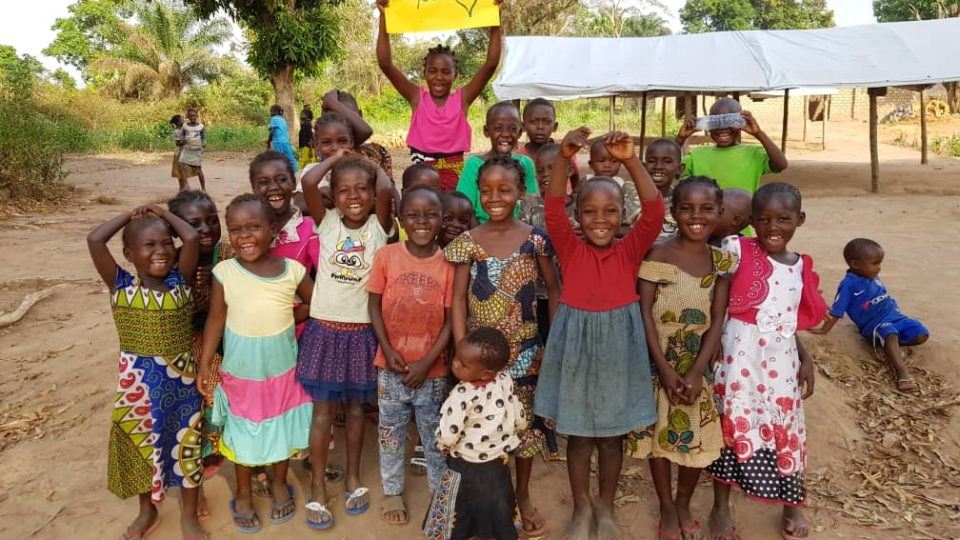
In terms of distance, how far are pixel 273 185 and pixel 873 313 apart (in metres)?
3.76

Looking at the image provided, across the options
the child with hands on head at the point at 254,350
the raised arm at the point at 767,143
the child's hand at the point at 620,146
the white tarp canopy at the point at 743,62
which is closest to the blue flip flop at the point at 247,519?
the child with hands on head at the point at 254,350

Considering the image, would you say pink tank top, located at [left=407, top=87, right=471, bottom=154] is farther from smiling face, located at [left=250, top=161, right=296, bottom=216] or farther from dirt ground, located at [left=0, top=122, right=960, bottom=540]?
dirt ground, located at [left=0, top=122, right=960, bottom=540]

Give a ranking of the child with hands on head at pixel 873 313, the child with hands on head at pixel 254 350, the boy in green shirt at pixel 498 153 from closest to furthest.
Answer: the child with hands on head at pixel 254 350 → the boy in green shirt at pixel 498 153 → the child with hands on head at pixel 873 313

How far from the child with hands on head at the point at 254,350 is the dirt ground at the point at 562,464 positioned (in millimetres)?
378

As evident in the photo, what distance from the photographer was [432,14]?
378 centimetres

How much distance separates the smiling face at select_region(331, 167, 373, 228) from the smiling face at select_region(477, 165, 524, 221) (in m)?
0.51

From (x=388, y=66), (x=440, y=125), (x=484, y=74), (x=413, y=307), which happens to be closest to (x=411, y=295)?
(x=413, y=307)

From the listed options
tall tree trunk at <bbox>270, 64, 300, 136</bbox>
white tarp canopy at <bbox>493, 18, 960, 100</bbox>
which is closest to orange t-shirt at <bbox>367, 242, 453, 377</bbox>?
white tarp canopy at <bbox>493, 18, 960, 100</bbox>

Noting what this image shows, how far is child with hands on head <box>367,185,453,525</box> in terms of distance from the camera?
253 centimetres

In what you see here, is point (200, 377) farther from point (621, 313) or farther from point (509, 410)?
point (621, 313)

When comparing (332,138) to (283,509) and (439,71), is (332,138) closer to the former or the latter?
(439,71)

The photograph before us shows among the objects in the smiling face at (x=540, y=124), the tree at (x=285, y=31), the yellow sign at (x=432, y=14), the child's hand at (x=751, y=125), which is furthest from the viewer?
the tree at (x=285, y=31)

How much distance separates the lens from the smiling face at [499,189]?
247 centimetres

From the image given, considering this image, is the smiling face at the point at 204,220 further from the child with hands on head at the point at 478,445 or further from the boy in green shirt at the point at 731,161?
the boy in green shirt at the point at 731,161
